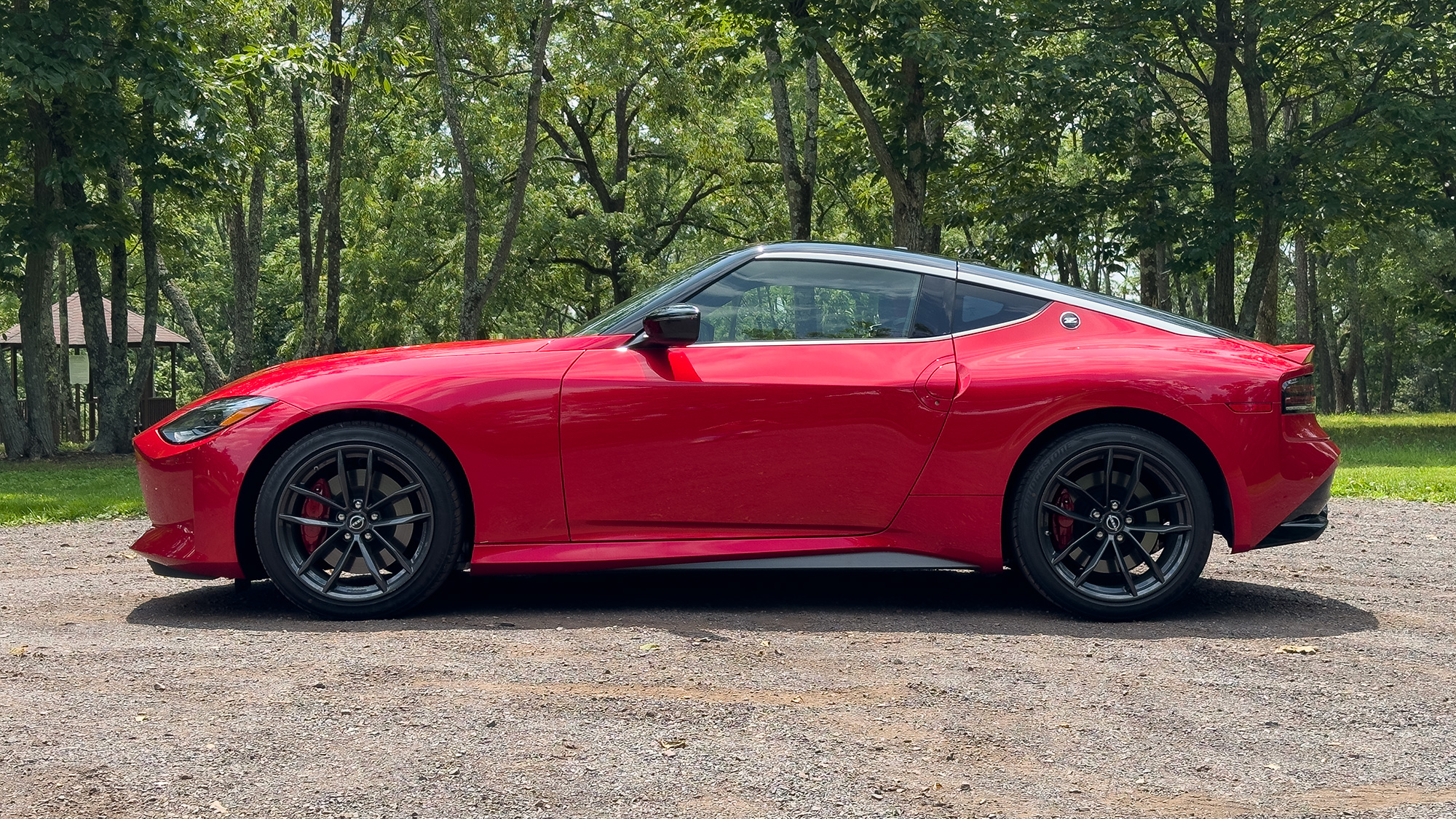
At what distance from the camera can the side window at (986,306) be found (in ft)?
17.1

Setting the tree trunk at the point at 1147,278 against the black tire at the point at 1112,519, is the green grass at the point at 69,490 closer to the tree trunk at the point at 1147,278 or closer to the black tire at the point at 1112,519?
the black tire at the point at 1112,519

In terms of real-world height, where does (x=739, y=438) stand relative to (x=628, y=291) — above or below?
below

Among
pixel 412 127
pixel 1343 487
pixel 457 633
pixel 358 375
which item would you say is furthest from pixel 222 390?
pixel 412 127

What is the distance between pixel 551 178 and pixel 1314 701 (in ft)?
95.2

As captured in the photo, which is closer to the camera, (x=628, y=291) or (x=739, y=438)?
(x=739, y=438)

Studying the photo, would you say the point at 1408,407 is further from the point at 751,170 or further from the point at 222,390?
the point at 222,390

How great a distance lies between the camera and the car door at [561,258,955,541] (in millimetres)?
4949

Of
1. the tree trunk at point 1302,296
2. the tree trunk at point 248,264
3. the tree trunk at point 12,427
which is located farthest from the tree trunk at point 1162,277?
the tree trunk at point 12,427

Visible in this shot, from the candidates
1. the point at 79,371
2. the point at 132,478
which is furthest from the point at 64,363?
the point at 132,478

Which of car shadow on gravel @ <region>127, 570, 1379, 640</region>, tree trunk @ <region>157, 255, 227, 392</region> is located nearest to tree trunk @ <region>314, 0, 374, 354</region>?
tree trunk @ <region>157, 255, 227, 392</region>

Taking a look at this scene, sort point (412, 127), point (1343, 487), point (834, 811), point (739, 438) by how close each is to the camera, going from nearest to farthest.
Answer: point (834, 811) → point (739, 438) → point (1343, 487) → point (412, 127)

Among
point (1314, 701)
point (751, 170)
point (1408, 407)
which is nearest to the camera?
point (1314, 701)

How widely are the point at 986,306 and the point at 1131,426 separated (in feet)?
2.49

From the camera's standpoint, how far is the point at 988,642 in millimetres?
4656
